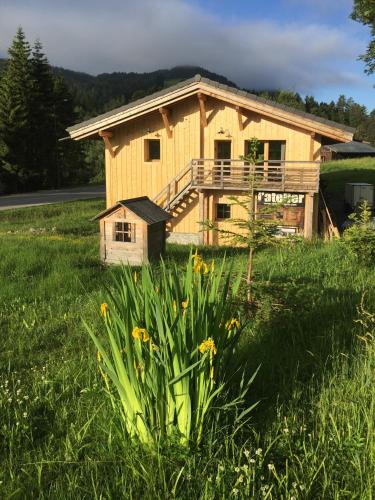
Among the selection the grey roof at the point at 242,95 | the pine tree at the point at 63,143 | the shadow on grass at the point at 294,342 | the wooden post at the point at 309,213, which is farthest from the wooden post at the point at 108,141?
the pine tree at the point at 63,143

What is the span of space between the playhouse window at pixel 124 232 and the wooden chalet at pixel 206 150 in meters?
5.88

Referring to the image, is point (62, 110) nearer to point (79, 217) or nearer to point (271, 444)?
point (79, 217)

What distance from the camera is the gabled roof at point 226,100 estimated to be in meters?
18.5

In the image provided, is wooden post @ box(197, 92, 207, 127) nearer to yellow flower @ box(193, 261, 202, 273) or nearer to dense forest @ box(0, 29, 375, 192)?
yellow flower @ box(193, 261, 202, 273)

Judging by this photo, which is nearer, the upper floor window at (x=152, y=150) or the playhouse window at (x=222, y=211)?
the playhouse window at (x=222, y=211)

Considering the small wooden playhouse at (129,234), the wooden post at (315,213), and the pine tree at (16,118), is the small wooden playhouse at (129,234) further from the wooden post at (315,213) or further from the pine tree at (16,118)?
the pine tree at (16,118)

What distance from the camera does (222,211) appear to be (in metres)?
21.1

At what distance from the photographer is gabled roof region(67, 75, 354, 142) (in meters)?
18.5

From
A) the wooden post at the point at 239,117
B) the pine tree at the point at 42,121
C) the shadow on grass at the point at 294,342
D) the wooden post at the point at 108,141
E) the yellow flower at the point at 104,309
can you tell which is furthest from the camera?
the pine tree at the point at 42,121

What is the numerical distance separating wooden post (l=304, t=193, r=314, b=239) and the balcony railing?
43cm

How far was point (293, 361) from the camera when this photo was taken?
4.48m

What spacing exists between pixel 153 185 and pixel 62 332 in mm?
15634

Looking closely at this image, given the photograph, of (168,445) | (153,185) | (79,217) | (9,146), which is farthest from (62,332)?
(9,146)

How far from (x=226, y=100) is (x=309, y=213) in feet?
18.5
